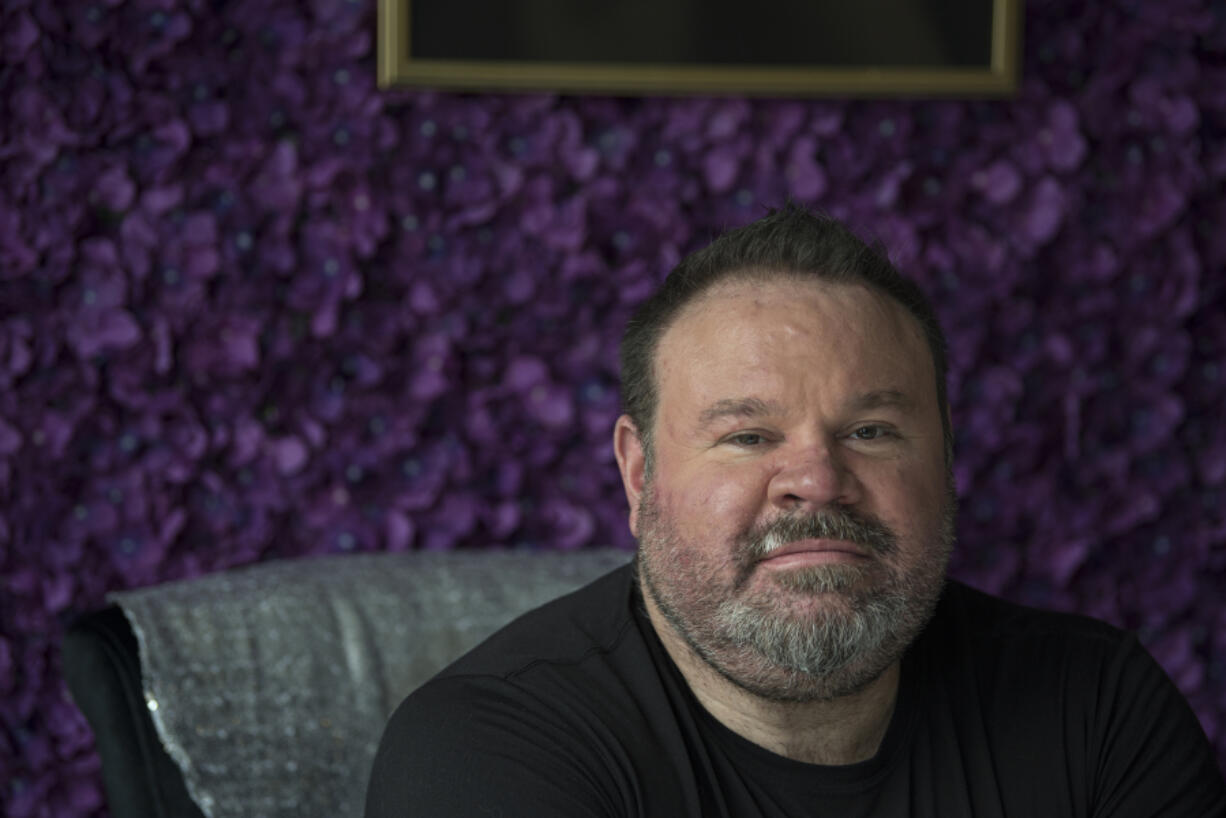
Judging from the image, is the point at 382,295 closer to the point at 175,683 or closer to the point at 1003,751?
the point at 175,683

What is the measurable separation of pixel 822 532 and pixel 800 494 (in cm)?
4

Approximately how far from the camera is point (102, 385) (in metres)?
1.95

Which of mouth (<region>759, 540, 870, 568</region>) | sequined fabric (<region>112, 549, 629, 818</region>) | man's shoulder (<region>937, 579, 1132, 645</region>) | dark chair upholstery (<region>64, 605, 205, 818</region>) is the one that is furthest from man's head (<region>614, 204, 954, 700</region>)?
dark chair upholstery (<region>64, 605, 205, 818</region>)

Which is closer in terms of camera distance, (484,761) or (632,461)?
(484,761)

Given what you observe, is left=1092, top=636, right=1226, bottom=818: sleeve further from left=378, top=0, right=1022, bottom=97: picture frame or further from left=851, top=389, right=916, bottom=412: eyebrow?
left=378, top=0, right=1022, bottom=97: picture frame

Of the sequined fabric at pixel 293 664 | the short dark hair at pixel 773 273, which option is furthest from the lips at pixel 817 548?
the sequined fabric at pixel 293 664

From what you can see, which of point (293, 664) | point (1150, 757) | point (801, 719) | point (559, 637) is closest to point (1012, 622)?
point (1150, 757)

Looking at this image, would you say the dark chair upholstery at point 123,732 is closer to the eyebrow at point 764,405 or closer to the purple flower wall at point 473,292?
the purple flower wall at point 473,292

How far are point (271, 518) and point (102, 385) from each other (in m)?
0.33

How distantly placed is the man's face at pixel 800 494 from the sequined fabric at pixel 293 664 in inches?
14.3

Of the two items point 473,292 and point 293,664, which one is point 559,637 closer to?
point 293,664

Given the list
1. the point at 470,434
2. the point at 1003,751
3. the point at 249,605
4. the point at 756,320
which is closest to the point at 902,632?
the point at 1003,751

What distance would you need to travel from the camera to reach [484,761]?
3.81ft

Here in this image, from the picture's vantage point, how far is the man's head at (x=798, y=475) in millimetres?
1267
